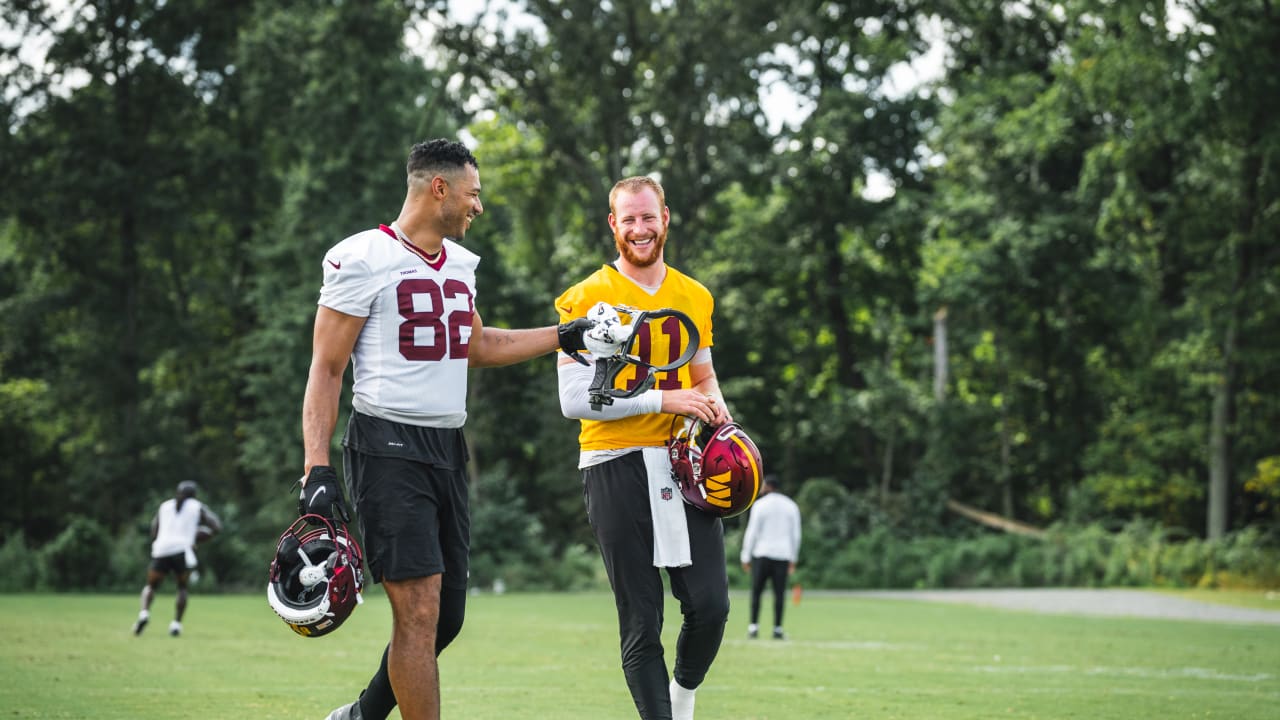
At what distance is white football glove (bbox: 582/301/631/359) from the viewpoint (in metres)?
5.59

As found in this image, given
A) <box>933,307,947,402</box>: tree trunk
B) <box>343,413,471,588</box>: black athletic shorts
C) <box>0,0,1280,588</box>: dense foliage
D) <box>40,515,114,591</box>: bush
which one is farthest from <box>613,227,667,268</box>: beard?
<box>933,307,947,402</box>: tree trunk

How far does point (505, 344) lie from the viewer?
6027 millimetres

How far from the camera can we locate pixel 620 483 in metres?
5.96

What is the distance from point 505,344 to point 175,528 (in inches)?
551

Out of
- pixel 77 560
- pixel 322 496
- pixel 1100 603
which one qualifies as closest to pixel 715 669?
pixel 322 496

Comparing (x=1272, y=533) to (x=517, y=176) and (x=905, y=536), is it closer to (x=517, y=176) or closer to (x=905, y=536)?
(x=905, y=536)

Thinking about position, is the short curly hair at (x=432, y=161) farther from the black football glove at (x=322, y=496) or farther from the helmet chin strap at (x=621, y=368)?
the black football glove at (x=322, y=496)

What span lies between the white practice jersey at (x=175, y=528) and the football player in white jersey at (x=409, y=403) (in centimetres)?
1385

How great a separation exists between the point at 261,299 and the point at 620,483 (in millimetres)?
33130

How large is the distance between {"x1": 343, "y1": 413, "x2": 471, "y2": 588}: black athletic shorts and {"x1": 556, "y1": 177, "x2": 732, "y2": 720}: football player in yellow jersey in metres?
0.59

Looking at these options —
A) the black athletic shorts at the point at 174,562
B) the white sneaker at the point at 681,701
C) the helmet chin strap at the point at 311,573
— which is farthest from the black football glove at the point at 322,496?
the black athletic shorts at the point at 174,562

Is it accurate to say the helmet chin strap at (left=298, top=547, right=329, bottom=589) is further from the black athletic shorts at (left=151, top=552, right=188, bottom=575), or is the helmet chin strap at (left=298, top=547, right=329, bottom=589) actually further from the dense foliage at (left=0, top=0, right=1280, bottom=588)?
the dense foliage at (left=0, top=0, right=1280, bottom=588)

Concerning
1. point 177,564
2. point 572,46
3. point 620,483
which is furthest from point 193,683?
point 572,46

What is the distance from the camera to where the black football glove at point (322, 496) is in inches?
202
